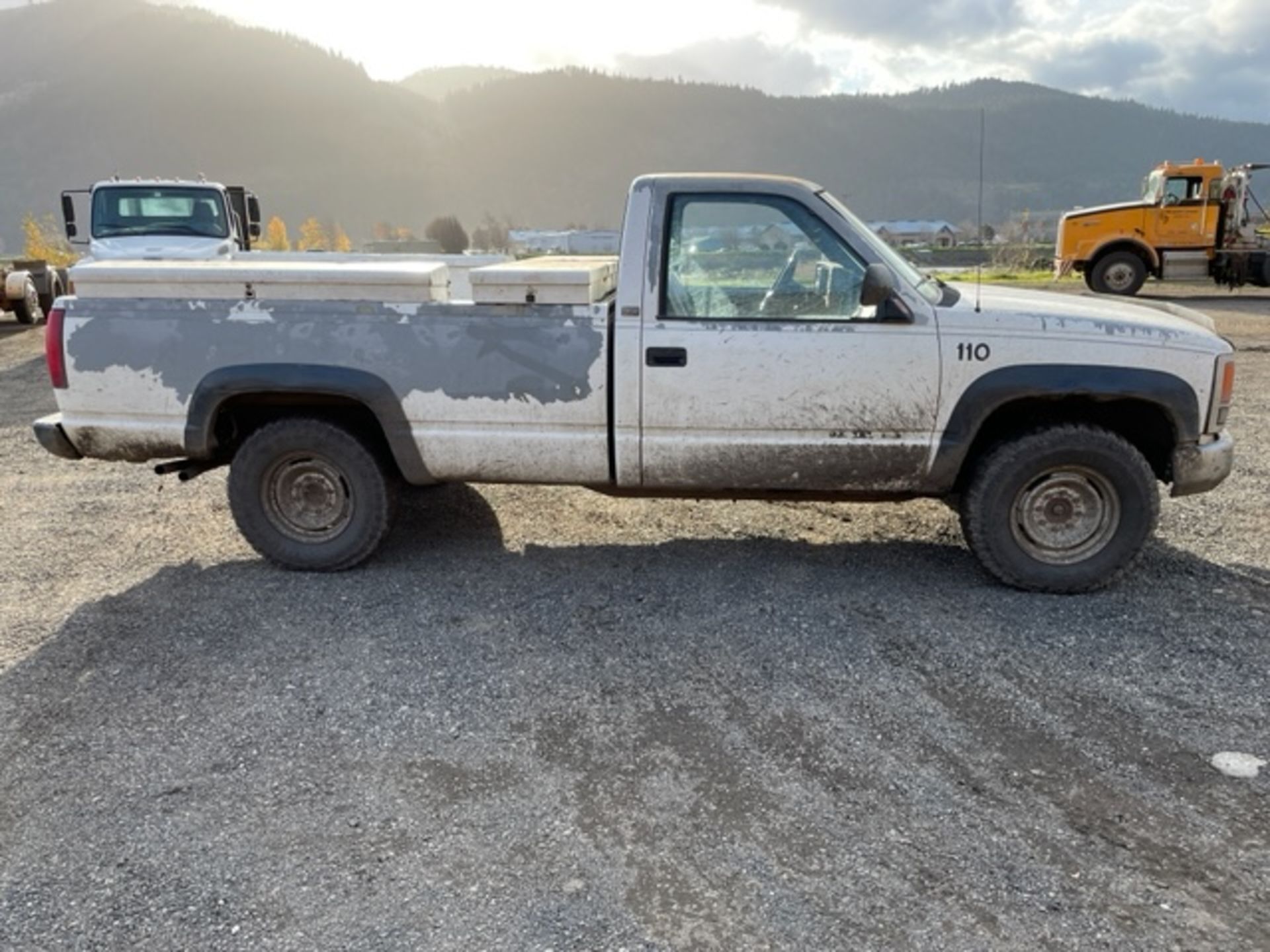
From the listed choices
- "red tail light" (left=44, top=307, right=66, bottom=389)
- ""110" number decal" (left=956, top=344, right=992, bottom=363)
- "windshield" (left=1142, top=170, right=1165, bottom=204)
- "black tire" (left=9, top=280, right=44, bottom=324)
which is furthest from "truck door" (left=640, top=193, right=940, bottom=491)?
"windshield" (left=1142, top=170, right=1165, bottom=204)

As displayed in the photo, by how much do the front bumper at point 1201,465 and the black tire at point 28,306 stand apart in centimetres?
1963

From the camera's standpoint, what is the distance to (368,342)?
4.60 metres

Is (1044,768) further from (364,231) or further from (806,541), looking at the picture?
(364,231)

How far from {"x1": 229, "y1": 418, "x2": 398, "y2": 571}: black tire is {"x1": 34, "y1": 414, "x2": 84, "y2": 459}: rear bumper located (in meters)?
0.89

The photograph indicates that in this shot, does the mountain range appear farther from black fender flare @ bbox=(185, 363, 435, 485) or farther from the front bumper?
black fender flare @ bbox=(185, 363, 435, 485)

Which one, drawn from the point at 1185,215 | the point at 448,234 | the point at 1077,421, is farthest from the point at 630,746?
the point at 448,234

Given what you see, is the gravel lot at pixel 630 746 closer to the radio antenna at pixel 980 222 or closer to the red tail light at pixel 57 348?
the red tail light at pixel 57 348

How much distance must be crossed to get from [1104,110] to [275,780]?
8133 inches

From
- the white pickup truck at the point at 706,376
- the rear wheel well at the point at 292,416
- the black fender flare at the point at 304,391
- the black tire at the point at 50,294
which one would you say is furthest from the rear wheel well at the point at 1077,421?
the black tire at the point at 50,294

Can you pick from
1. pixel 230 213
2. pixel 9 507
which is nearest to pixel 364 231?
pixel 230 213

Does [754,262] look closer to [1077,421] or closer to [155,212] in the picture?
[1077,421]

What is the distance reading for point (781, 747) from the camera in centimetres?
334

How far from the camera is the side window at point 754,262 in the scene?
445 centimetres

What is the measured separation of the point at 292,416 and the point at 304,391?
32 cm
